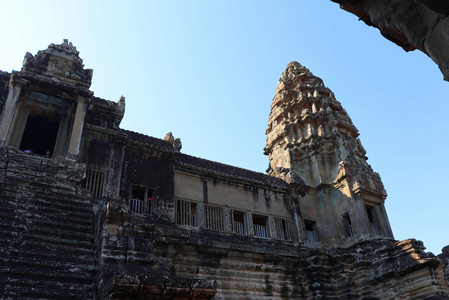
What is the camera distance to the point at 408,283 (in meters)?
12.7

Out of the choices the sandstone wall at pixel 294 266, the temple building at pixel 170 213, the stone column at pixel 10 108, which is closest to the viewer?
the temple building at pixel 170 213

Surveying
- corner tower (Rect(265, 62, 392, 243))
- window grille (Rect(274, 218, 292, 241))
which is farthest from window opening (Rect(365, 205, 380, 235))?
window grille (Rect(274, 218, 292, 241))

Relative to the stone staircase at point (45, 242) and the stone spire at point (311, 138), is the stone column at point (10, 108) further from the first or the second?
the stone spire at point (311, 138)

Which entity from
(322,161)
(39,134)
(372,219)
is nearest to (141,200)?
(39,134)

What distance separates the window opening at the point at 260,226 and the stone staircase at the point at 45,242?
7.54 m

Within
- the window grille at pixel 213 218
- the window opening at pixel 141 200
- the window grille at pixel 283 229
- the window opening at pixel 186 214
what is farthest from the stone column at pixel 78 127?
the window grille at pixel 283 229

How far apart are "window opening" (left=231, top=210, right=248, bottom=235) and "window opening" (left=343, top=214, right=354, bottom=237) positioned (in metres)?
4.59

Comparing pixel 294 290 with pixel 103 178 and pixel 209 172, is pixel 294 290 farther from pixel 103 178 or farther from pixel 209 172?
pixel 103 178

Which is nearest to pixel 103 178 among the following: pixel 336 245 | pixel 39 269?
pixel 39 269

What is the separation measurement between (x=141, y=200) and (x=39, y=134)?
6.01 metres

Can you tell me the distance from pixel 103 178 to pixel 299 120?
11.2 m

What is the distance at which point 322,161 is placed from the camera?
17828 millimetres

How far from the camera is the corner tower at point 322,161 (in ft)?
51.9

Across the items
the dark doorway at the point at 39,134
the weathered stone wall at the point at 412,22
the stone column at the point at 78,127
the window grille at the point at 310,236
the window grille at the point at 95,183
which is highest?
the dark doorway at the point at 39,134
